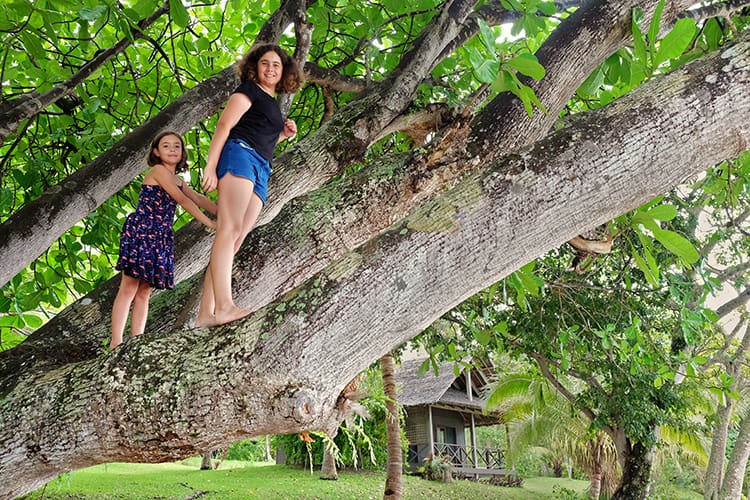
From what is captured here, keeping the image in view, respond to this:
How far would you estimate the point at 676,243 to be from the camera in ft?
6.24

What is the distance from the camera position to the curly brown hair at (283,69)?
2.82 meters

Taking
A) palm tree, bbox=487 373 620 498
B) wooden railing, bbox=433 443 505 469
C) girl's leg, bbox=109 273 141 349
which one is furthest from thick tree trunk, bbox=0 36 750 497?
wooden railing, bbox=433 443 505 469

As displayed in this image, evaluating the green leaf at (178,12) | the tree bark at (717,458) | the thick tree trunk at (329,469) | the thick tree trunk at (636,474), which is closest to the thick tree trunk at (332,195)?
the green leaf at (178,12)

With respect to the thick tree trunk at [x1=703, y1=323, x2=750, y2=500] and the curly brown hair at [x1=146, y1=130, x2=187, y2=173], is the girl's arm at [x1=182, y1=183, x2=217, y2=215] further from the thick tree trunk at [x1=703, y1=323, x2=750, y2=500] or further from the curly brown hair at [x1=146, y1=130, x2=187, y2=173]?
the thick tree trunk at [x1=703, y1=323, x2=750, y2=500]

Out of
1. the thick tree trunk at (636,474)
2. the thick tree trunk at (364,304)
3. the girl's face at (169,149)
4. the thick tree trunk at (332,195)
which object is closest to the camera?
the thick tree trunk at (364,304)

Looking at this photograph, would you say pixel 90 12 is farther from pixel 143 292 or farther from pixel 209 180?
pixel 143 292

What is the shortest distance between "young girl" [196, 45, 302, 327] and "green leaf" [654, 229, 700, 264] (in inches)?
50.5

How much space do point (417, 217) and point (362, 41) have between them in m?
3.04

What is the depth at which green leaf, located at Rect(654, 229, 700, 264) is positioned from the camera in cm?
186

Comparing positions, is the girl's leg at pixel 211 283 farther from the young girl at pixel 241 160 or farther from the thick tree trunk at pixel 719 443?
the thick tree trunk at pixel 719 443

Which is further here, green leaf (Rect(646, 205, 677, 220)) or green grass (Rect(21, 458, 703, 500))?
green grass (Rect(21, 458, 703, 500))

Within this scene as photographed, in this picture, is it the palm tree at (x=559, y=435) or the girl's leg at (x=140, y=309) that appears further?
the palm tree at (x=559, y=435)

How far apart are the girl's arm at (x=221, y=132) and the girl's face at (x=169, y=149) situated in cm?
69

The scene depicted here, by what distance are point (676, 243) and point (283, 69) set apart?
1852mm
